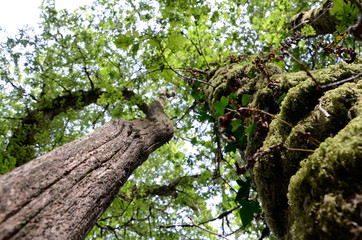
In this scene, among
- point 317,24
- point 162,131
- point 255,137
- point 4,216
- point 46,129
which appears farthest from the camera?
point 46,129

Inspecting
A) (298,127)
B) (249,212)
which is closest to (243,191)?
(249,212)

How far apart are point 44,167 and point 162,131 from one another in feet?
5.62

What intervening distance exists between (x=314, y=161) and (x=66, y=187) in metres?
1.21

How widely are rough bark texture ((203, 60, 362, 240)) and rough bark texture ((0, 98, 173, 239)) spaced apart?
0.96 m

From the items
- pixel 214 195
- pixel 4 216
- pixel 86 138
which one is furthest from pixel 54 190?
pixel 214 195

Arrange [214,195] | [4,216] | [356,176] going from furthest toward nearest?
[214,195], [4,216], [356,176]

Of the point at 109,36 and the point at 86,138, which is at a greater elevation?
the point at 109,36

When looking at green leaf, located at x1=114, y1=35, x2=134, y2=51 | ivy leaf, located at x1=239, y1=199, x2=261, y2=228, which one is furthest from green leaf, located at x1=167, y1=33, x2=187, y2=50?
ivy leaf, located at x1=239, y1=199, x2=261, y2=228

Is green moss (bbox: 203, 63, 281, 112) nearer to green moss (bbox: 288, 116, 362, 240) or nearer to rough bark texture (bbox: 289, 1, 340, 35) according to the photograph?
green moss (bbox: 288, 116, 362, 240)

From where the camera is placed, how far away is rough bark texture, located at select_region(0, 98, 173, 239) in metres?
0.92

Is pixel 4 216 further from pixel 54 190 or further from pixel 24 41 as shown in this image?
pixel 24 41

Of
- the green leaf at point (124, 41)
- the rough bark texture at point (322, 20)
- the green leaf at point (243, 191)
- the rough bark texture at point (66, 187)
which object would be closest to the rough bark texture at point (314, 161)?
the green leaf at point (243, 191)

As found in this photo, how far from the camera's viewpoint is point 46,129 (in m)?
4.71

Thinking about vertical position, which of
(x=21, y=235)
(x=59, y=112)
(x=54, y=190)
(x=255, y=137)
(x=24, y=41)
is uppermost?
(x=24, y=41)
